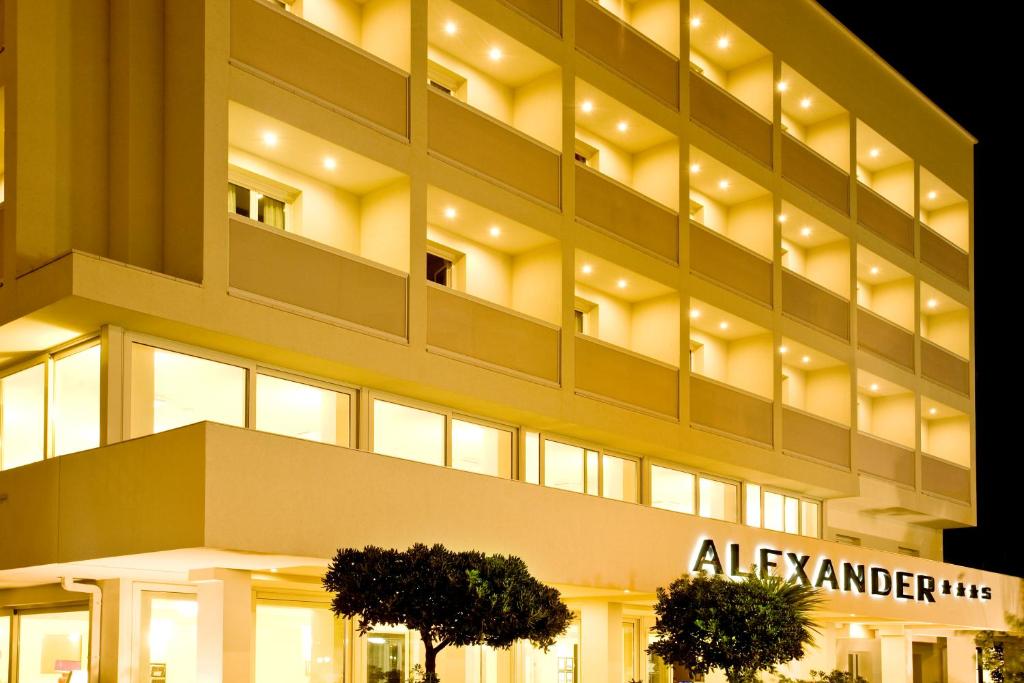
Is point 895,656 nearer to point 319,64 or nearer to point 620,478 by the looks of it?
point 620,478

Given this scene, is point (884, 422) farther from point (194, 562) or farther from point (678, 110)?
point (194, 562)

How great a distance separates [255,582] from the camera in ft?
72.4

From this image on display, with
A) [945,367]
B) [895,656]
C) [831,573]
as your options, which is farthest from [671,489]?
[945,367]

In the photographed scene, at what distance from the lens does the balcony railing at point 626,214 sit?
29.1m

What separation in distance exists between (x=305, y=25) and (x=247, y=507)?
9621 mm

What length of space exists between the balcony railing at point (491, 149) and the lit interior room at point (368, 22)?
3.90ft

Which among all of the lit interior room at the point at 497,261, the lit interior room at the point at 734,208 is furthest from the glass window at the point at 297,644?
the lit interior room at the point at 734,208

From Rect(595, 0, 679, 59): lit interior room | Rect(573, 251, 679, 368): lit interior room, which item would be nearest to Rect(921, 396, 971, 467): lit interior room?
Rect(573, 251, 679, 368): lit interior room

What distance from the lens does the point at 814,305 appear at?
37281mm

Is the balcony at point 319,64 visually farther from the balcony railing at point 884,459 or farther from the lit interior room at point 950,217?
the lit interior room at point 950,217

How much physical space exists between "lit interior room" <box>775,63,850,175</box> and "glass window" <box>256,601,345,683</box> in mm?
22304

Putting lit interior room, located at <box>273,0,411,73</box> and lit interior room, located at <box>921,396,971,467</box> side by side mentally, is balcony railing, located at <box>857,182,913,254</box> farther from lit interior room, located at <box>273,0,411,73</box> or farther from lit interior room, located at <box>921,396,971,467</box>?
lit interior room, located at <box>273,0,411,73</box>

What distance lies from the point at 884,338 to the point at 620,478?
1480 centimetres

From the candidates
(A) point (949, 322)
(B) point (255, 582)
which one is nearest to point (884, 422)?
(A) point (949, 322)
